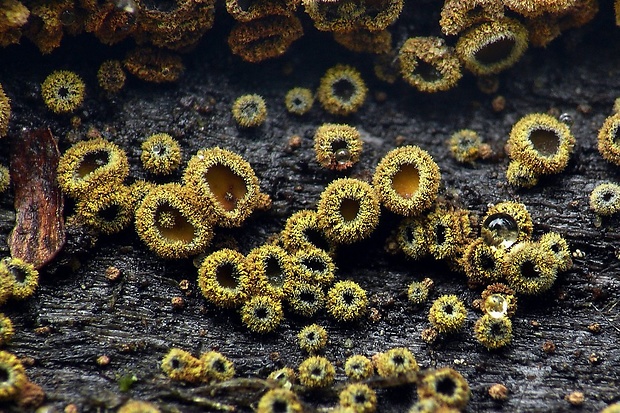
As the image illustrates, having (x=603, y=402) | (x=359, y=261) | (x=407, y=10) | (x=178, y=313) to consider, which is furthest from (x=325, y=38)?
(x=603, y=402)

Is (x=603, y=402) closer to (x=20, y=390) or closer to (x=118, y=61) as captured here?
(x=20, y=390)

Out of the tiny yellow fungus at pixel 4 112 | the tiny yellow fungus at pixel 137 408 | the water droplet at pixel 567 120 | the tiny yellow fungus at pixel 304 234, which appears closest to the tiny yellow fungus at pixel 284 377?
the tiny yellow fungus at pixel 137 408

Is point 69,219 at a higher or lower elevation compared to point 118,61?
lower

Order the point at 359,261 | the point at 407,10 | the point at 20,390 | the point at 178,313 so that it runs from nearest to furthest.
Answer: the point at 20,390 < the point at 178,313 < the point at 359,261 < the point at 407,10

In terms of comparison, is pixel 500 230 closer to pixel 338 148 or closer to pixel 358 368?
pixel 338 148

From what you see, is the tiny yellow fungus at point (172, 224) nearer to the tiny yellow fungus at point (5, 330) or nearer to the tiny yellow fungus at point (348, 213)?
the tiny yellow fungus at point (348, 213)

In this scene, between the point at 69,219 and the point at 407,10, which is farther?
the point at 407,10

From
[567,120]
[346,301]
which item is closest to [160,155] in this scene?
[346,301]
